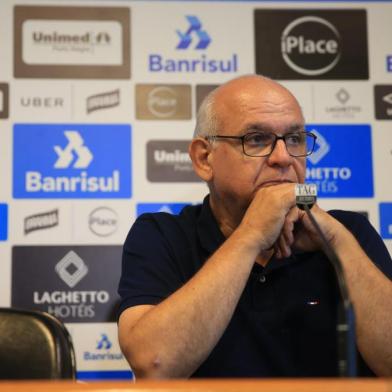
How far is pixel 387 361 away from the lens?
161 centimetres

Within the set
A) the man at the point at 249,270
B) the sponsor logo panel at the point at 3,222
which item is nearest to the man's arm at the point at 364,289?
the man at the point at 249,270

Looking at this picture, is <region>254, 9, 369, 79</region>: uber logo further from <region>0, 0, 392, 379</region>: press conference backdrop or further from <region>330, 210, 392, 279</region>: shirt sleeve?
<region>330, 210, 392, 279</region>: shirt sleeve

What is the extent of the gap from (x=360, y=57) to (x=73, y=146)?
1.33 meters

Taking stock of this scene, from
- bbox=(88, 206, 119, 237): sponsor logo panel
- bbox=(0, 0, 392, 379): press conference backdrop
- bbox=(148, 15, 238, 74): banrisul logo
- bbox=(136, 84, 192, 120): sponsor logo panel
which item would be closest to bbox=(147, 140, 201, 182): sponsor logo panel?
bbox=(0, 0, 392, 379): press conference backdrop

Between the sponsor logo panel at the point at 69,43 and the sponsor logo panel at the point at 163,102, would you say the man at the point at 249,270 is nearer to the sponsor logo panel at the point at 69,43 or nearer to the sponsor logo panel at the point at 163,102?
the sponsor logo panel at the point at 163,102

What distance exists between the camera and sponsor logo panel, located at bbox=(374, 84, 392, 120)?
2.87 meters

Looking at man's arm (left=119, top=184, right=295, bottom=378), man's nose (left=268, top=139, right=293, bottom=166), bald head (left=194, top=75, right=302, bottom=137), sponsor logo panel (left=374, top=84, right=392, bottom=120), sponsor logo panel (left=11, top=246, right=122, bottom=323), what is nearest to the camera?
man's arm (left=119, top=184, right=295, bottom=378)

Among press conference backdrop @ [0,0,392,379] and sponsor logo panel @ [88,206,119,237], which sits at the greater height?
press conference backdrop @ [0,0,392,379]

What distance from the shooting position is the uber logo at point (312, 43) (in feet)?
9.43

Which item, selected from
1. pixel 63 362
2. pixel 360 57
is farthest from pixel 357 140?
pixel 63 362

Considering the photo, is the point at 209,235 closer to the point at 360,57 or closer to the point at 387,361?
the point at 387,361

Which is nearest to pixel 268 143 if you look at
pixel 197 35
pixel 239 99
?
pixel 239 99

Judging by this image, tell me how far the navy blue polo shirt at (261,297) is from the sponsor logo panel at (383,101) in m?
1.12

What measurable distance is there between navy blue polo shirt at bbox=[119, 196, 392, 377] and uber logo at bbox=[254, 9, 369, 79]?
3.89ft
